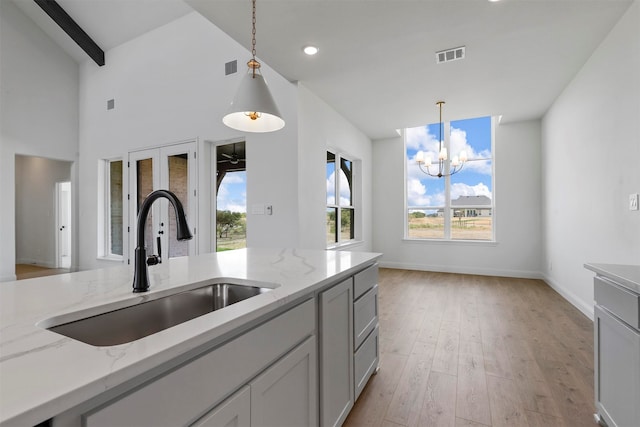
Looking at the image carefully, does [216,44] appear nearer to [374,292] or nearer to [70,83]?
[70,83]

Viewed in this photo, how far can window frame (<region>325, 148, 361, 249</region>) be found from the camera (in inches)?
199

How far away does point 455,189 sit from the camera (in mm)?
6008

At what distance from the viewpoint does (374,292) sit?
2145mm

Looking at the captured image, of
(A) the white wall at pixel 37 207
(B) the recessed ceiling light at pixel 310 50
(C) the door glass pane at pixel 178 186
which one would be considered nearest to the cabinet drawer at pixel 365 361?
(B) the recessed ceiling light at pixel 310 50

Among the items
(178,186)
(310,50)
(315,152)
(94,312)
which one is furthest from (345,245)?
(94,312)

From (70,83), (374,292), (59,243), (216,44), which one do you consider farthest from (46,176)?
(374,292)

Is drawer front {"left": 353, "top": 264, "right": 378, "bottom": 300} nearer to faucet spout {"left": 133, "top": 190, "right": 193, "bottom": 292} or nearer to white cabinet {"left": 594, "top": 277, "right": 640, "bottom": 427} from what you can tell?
faucet spout {"left": 133, "top": 190, "right": 193, "bottom": 292}

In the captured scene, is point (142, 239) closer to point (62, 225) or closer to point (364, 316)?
point (364, 316)

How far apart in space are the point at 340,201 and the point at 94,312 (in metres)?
4.49

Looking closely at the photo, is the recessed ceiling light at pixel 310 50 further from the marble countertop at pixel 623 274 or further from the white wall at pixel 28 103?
the white wall at pixel 28 103

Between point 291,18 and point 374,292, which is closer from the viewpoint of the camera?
point 374,292

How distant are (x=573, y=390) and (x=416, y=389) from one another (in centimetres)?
100

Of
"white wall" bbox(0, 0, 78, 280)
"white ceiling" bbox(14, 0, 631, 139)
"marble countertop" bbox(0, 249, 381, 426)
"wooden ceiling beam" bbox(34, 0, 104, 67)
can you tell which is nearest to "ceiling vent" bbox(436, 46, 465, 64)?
"white ceiling" bbox(14, 0, 631, 139)

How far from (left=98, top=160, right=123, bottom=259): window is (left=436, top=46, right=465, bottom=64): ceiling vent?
18.8 ft
